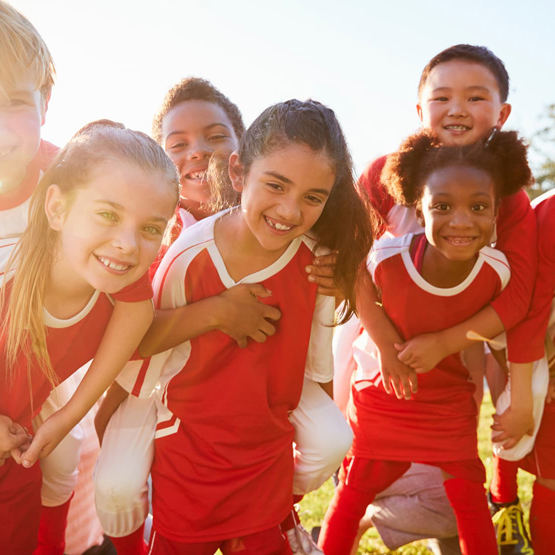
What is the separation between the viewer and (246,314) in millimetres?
2107

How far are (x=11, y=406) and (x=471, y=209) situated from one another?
1756 millimetres

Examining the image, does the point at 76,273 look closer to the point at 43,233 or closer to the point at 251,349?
the point at 43,233

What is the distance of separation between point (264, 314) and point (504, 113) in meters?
1.62

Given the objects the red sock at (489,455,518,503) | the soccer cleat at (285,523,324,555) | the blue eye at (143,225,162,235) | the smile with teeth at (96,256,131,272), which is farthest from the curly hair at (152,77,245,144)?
the red sock at (489,455,518,503)

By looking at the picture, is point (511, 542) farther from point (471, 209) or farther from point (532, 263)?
point (471, 209)

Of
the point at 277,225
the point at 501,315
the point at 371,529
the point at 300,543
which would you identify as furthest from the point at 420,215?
the point at 371,529

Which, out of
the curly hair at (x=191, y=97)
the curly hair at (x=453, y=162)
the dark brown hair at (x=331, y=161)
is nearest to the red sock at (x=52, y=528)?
the dark brown hair at (x=331, y=161)

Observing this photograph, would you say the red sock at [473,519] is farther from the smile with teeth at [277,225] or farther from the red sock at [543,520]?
the smile with teeth at [277,225]

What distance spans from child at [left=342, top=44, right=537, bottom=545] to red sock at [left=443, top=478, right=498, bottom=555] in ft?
1.38

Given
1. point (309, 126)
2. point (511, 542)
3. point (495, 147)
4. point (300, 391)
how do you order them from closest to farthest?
point (309, 126), point (300, 391), point (495, 147), point (511, 542)

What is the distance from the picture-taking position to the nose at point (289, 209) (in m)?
2.03

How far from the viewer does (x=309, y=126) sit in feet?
6.83

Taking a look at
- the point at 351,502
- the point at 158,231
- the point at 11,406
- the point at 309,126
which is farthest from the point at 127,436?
the point at 309,126

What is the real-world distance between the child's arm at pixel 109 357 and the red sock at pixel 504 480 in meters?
1.77
